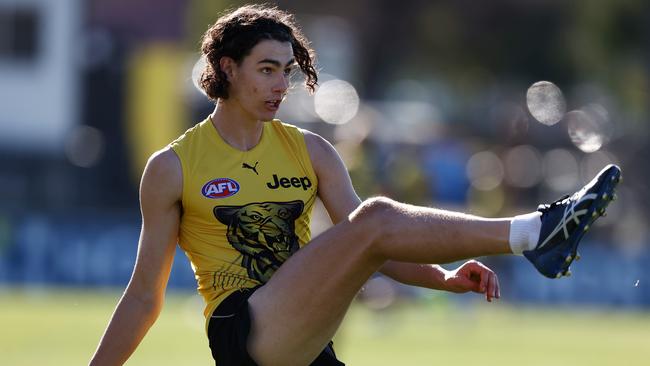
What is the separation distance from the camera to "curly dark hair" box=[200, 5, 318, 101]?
7.18m

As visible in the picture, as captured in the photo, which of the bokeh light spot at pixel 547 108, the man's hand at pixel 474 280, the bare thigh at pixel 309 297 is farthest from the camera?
the bokeh light spot at pixel 547 108

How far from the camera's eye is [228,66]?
7.29 metres

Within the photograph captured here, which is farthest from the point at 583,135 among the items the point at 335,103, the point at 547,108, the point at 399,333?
the point at 335,103

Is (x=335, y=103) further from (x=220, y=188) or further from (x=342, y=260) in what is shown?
(x=342, y=260)

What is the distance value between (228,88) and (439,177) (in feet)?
60.7

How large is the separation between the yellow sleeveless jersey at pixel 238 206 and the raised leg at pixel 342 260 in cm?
28

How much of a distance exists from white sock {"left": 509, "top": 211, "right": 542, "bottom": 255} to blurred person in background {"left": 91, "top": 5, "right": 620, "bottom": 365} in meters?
0.61

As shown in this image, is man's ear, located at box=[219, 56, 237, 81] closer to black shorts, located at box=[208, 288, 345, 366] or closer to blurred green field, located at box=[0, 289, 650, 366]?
black shorts, located at box=[208, 288, 345, 366]

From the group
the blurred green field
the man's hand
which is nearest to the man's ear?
the man's hand

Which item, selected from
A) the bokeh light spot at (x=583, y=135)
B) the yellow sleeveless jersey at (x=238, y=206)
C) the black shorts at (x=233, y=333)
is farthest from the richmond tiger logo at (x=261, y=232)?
the bokeh light spot at (x=583, y=135)

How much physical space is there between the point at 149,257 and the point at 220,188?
1.53 feet

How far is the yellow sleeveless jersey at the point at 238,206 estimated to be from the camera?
Result: 23.4 feet

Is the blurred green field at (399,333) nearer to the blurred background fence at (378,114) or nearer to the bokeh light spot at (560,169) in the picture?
the blurred background fence at (378,114)

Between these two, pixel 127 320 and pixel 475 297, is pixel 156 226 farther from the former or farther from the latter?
pixel 475 297
